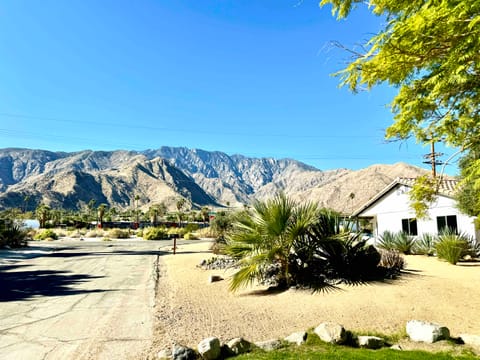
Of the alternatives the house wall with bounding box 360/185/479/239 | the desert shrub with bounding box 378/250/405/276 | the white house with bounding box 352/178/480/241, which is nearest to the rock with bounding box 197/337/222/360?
the desert shrub with bounding box 378/250/405/276

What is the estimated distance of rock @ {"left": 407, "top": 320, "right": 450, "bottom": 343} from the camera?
5020 mm

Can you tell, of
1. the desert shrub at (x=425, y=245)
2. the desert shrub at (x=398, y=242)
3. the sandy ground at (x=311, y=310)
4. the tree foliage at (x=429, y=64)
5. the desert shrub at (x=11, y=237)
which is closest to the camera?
the tree foliage at (x=429, y=64)

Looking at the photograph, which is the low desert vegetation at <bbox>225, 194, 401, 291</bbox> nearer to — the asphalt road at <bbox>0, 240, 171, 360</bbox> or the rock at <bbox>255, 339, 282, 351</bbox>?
the asphalt road at <bbox>0, 240, 171, 360</bbox>

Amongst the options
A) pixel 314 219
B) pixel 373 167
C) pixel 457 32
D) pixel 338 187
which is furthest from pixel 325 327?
pixel 373 167

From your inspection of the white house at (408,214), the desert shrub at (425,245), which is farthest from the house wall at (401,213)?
the desert shrub at (425,245)

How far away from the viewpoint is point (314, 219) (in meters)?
8.63

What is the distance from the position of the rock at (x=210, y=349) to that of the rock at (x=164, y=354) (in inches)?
15.4

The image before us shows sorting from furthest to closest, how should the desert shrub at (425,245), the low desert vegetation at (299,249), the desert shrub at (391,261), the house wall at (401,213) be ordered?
the house wall at (401,213) < the desert shrub at (425,245) < the desert shrub at (391,261) < the low desert vegetation at (299,249)

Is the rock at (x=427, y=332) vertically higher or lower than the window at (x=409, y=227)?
lower

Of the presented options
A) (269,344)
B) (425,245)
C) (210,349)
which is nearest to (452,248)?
(425,245)

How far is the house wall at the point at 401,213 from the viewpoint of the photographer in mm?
17734

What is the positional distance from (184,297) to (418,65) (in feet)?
22.7

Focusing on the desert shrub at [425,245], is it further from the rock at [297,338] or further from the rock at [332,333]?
the rock at [297,338]

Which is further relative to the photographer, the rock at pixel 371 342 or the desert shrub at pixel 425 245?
the desert shrub at pixel 425 245
